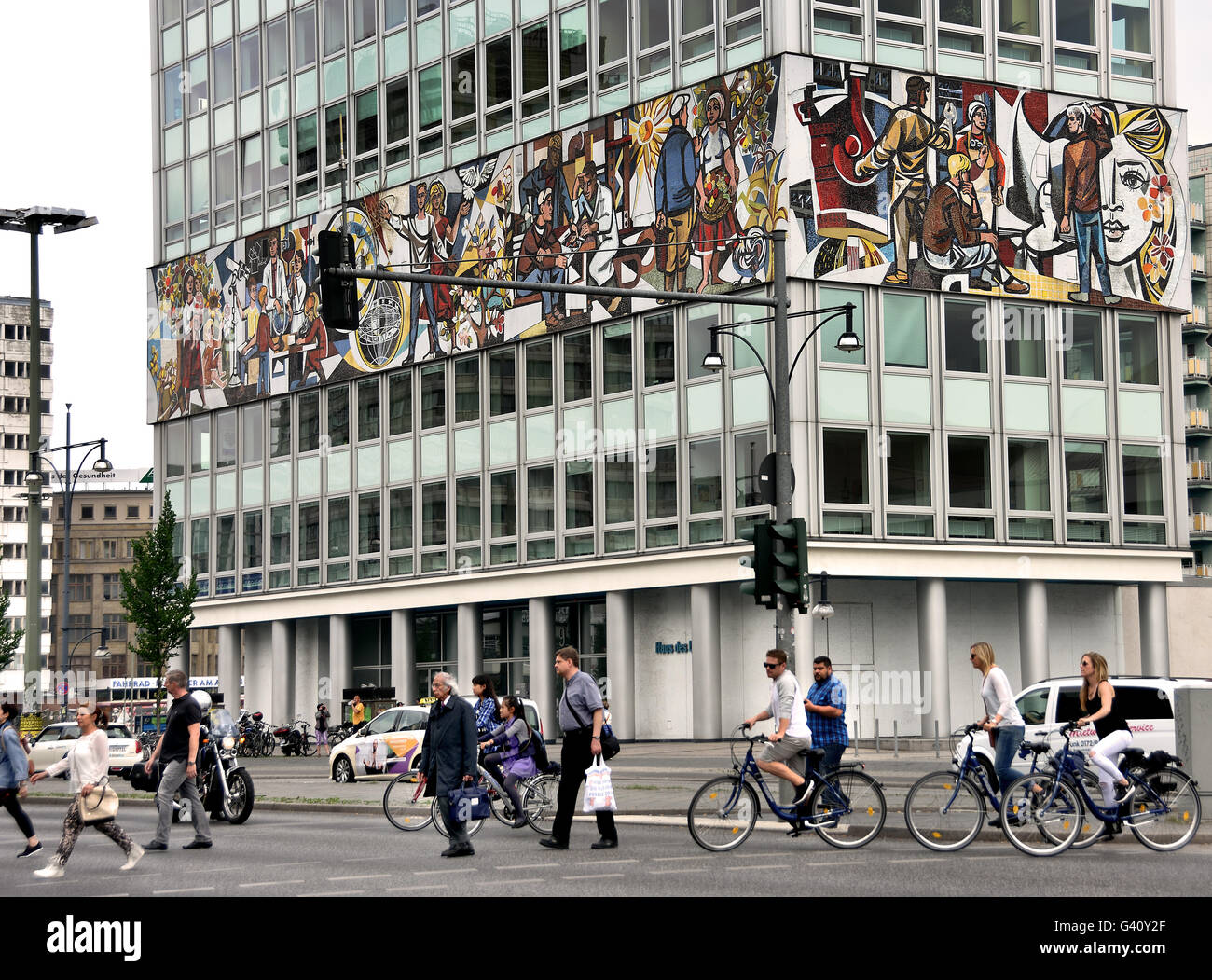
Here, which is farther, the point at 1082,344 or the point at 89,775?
the point at 1082,344

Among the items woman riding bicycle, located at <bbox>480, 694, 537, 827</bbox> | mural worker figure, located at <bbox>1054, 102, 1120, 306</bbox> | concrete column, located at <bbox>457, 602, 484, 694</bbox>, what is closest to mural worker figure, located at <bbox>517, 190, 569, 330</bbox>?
concrete column, located at <bbox>457, 602, 484, 694</bbox>

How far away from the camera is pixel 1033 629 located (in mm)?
48938

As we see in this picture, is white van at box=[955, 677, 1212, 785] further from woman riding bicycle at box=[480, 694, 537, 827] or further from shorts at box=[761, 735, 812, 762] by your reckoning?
shorts at box=[761, 735, 812, 762]

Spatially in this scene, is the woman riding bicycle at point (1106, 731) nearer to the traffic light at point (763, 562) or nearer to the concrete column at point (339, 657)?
the traffic light at point (763, 562)

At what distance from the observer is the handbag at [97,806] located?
16328 mm

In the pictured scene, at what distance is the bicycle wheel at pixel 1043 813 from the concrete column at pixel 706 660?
31.6 meters

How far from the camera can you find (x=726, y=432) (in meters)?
47.0

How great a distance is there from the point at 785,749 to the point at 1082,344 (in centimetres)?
3483

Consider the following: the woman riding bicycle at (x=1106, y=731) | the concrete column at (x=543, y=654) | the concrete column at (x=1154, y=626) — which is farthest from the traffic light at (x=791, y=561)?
the concrete column at (x=1154, y=626)

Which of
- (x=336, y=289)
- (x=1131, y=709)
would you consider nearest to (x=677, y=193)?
(x=1131, y=709)

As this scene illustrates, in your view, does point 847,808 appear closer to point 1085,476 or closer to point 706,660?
point 706,660

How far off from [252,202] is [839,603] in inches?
1059
